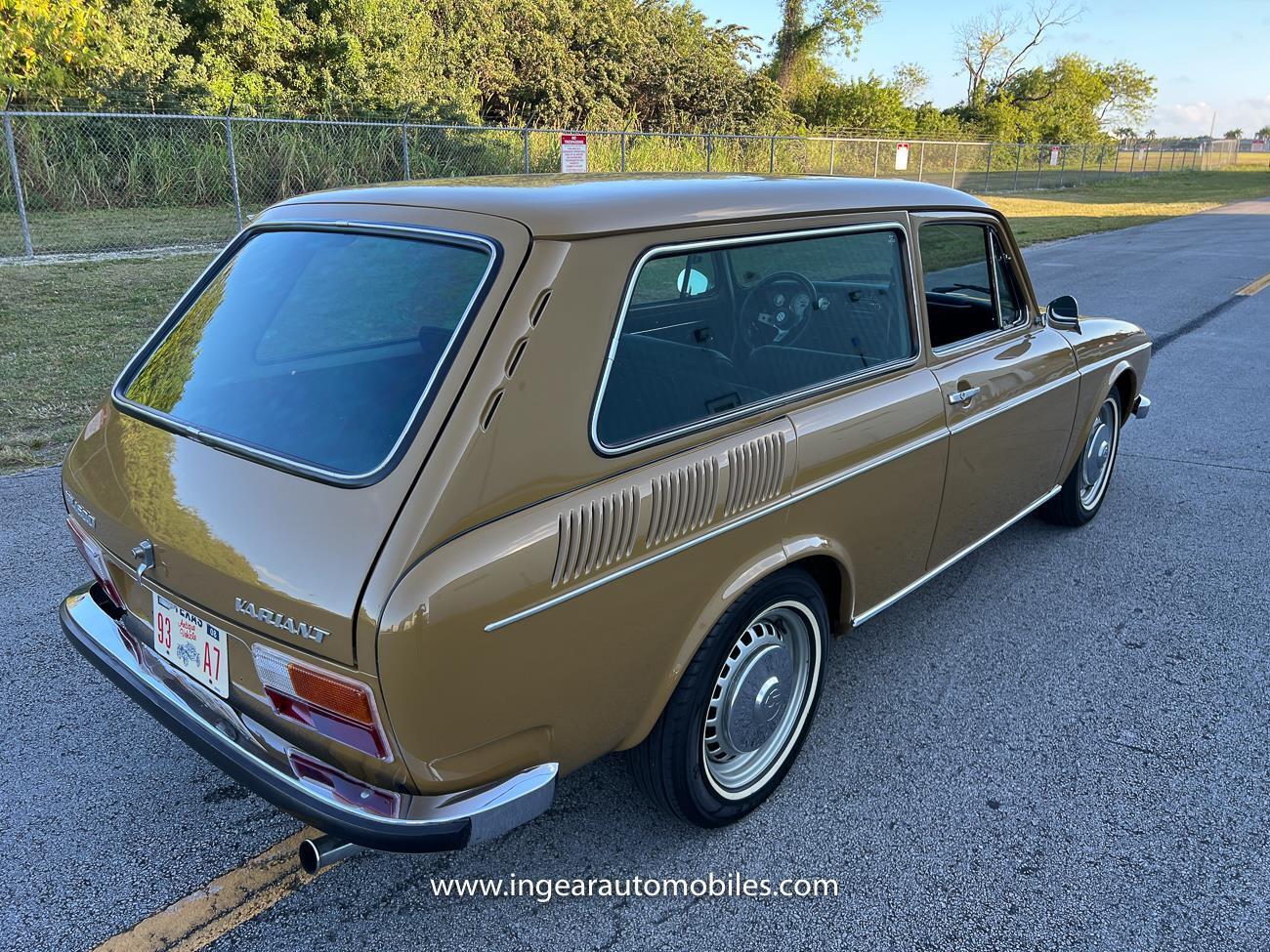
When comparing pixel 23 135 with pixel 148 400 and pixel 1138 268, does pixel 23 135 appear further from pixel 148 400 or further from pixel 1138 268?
pixel 1138 268

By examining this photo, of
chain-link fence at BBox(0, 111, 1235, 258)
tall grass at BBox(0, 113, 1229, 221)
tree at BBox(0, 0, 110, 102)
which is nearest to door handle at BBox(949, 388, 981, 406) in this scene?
tall grass at BBox(0, 113, 1229, 221)

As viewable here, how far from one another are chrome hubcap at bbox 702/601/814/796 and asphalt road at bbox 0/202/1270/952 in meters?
0.16

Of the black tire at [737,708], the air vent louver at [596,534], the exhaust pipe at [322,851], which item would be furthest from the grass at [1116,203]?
the exhaust pipe at [322,851]

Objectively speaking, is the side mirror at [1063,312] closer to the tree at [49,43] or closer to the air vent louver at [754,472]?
the air vent louver at [754,472]

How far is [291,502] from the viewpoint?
2.01 metres

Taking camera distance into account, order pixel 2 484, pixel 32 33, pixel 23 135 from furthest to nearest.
A: pixel 32 33
pixel 23 135
pixel 2 484

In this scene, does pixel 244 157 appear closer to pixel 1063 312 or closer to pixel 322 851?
pixel 1063 312

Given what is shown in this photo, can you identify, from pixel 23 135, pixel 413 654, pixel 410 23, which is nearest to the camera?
pixel 413 654

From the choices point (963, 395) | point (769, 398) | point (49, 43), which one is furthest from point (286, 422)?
point (49, 43)

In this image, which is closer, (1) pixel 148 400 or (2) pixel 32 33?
(1) pixel 148 400

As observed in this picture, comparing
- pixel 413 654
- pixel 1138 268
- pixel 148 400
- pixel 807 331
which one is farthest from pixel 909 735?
pixel 1138 268

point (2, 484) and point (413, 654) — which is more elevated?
point (413, 654)

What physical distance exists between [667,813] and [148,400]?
1.88m

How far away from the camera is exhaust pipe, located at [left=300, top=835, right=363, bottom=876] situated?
2.02 meters
